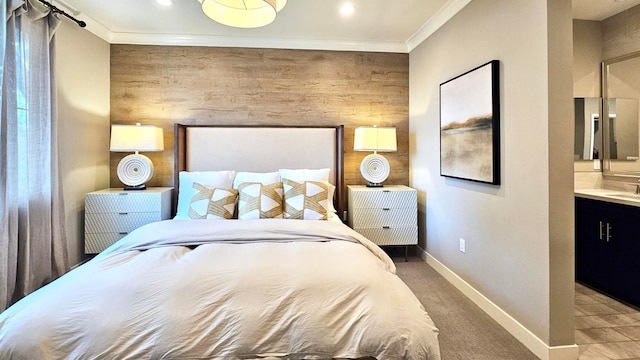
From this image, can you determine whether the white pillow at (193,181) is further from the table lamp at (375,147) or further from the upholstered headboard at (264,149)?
the table lamp at (375,147)

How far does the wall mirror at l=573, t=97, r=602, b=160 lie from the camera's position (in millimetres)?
3307

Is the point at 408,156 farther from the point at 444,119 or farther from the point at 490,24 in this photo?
the point at 490,24

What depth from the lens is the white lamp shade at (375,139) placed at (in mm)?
3668

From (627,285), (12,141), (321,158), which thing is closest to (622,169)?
(627,285)

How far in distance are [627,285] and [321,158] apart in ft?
9.76

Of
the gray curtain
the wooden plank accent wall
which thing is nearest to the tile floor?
the wooden plank accent wall

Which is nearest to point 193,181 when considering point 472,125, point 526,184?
point 472,125

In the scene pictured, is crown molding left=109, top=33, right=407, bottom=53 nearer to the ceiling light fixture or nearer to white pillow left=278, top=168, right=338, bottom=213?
white pillow left=278, top=168, right=338, bottom=213

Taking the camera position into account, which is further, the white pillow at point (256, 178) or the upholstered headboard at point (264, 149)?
the upholstered headboard at point (264, 149)

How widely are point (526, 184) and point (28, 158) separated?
11.9 feet

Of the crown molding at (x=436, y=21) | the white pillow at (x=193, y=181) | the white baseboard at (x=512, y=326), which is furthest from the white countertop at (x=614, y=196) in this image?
the white pillow at (x=193, y=181)

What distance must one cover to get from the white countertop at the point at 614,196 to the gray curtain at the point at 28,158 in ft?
15.0

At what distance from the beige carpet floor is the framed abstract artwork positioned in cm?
102

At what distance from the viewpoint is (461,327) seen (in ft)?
7.57
